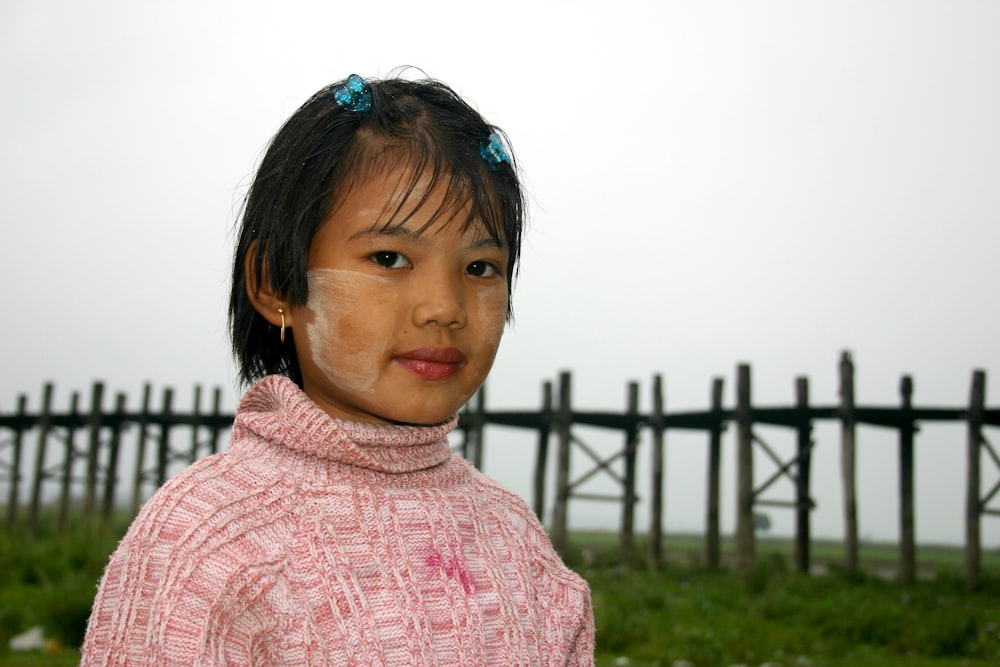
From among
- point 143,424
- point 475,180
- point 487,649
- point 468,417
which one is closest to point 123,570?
point 487,649

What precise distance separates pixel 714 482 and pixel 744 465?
135 cm

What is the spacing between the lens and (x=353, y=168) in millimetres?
1664

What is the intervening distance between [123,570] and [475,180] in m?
0.85

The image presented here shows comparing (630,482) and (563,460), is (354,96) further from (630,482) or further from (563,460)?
(630,482)

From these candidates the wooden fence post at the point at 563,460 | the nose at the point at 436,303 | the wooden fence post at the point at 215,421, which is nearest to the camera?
the nose at the point at 436,303

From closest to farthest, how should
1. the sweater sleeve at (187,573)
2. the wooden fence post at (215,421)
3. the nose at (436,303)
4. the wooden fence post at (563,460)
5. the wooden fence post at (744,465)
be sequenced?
the sweater sleeve at (187,573) → the nose at (436,303) → the wooden fence post at (744,465) → the wooden fence post at (563,460) → the wooden fence post at (215,421)

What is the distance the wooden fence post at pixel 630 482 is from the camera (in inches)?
539

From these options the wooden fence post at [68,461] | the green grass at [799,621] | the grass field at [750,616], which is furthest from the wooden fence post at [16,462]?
the green grass at [799,621]

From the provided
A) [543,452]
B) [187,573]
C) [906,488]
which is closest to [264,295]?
[187,573]

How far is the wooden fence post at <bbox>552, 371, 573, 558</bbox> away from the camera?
13.6 meters

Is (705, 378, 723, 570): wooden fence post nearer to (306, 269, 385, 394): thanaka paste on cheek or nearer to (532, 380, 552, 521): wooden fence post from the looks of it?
(532, 380, 552, 521): wooden fence post

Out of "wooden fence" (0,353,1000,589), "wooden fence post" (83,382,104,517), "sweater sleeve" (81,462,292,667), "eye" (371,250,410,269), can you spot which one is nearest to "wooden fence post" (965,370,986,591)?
"wooden fence" (0,353,1000,589)

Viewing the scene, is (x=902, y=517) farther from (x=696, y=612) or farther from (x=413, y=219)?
(x=413, y=219)

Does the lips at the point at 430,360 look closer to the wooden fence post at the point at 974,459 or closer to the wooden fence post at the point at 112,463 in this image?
the wooden fence post at the point at 974,459
